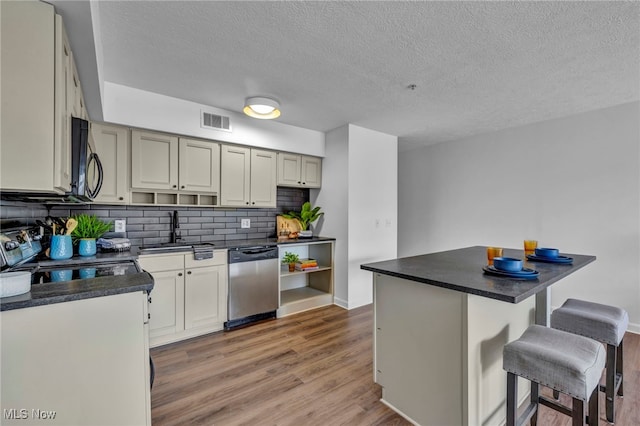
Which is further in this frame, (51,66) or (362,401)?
(362,401)

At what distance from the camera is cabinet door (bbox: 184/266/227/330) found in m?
2.84

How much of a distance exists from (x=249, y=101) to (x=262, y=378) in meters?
2.49

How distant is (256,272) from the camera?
3223mm

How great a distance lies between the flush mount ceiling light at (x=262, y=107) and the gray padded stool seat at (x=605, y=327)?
9.41 feet

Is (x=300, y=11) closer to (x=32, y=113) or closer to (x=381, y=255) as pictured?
(x=32, y=113)

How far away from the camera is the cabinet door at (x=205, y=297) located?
2838 millimetres

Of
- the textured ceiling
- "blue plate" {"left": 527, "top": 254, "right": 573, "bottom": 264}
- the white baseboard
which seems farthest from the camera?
the white baseboard

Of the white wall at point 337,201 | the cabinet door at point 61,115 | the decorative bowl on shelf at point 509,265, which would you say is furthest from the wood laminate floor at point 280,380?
the cabinet door at point 61,115

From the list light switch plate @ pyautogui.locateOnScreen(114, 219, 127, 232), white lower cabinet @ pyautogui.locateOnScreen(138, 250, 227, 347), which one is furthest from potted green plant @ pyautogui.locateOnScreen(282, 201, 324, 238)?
light switch plate @ pyautogui.locateOnScreen(114, 219, 127, 232)

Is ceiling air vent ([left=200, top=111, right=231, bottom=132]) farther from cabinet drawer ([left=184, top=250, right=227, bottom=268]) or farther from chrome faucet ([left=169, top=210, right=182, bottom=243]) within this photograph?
→ cabinet drawer ([left=184, top=250, right=227, bottom=268])

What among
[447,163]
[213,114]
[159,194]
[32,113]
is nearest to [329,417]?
[32,113]

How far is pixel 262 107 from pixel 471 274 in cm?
238

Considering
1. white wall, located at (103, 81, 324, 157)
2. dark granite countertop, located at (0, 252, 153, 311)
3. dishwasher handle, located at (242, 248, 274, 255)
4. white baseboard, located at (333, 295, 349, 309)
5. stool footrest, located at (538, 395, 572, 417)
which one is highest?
white wall, located at (103, 81, 324, 157)

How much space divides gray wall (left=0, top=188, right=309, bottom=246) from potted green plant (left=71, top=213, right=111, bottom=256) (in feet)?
0.68
